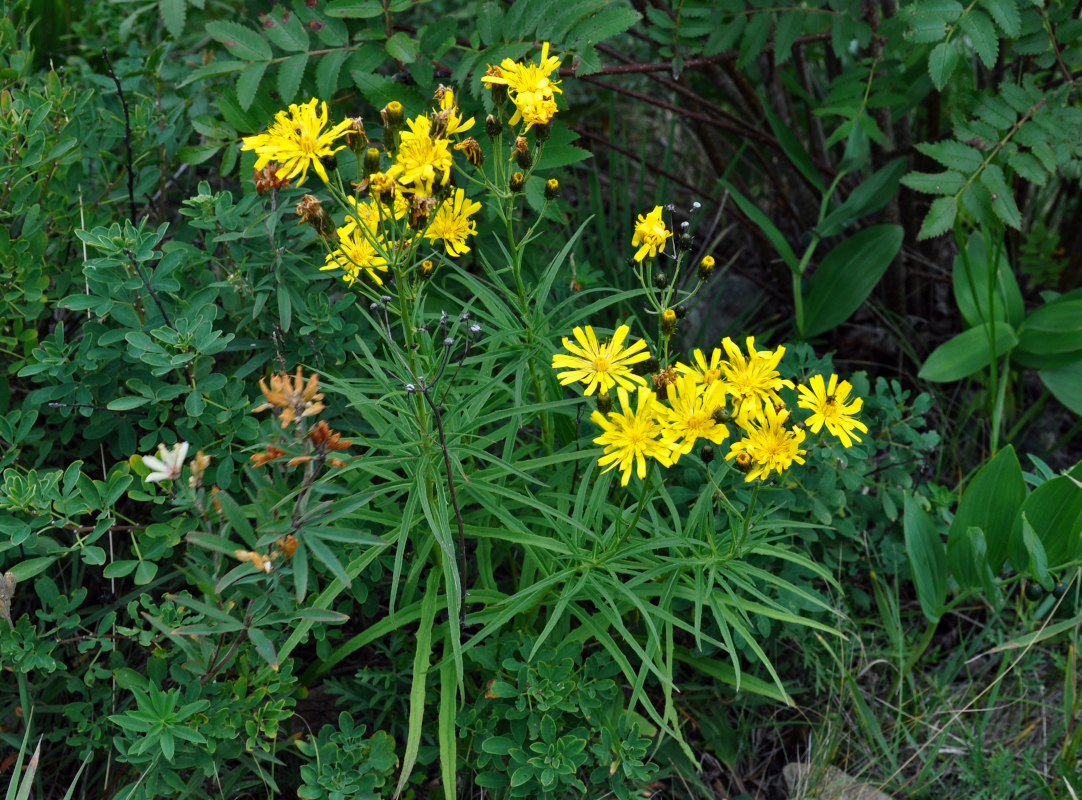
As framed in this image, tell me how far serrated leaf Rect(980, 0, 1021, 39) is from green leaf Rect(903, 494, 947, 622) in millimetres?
966

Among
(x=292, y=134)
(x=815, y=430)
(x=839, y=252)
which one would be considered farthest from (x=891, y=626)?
(x=292, y=134)

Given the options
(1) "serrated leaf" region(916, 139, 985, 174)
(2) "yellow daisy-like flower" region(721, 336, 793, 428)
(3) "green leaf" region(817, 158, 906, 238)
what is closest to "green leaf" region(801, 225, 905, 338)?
(3) "green leaf" region(817, 158, 906, 238)

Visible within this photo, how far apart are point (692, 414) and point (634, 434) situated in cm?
9

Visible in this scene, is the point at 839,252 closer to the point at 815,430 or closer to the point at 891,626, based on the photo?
the point at 891,626

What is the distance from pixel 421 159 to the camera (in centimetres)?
139

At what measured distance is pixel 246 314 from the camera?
6.07 ft

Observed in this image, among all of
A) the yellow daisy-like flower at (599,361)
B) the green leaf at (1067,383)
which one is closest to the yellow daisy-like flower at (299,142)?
the yellow daisy-like flower at (599,361)

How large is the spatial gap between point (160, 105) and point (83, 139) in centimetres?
31

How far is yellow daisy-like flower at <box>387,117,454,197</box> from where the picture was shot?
1.36 meters

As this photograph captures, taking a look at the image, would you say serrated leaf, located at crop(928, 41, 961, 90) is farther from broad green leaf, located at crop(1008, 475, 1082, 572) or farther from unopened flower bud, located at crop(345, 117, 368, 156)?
unopened flower bud, located at crop(345, 117, 368, 156)

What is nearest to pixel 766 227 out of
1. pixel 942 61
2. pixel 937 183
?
pixel 937 183

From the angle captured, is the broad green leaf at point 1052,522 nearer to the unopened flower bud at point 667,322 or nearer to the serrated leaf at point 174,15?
the unopened flower bud at point 667,322

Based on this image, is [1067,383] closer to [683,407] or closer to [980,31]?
[980,31]

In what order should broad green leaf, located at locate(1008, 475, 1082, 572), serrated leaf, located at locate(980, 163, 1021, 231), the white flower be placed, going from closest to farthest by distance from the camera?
the white flower, broad green leaf, located at locate(1008, 475, 1082, 572), serrated leaf, located at locate(980, 163, 1021, 231)
